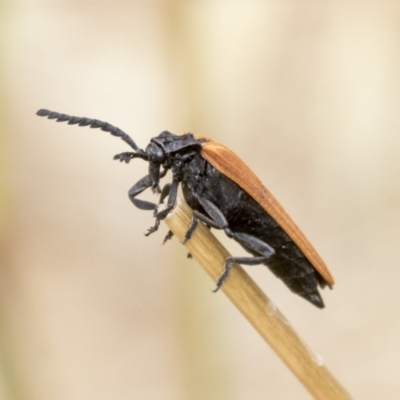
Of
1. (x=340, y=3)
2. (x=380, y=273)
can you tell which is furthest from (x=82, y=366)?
(x=340, y=3)

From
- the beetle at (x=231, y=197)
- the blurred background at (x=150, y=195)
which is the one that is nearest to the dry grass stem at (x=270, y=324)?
the beetle at (x=231, y=197)

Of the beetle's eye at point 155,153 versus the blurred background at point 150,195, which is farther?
the blurred background at point 150,195

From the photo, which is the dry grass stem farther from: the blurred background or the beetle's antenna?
the blurred background

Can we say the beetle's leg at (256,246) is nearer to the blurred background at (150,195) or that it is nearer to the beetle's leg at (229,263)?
the beetle's leg at (229,263)

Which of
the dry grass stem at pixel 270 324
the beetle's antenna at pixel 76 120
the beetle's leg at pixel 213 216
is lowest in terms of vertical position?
the dry grass stem at pixel 270 324

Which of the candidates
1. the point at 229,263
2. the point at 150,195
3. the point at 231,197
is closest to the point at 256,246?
the point at 231,197
